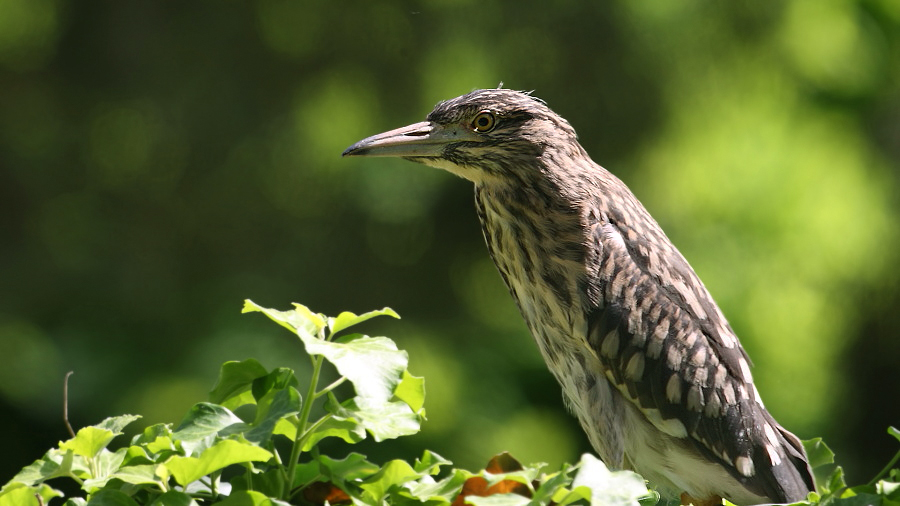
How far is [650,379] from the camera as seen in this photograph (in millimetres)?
2828

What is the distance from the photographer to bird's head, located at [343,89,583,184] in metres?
2.79

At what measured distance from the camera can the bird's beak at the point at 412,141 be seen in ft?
8.73

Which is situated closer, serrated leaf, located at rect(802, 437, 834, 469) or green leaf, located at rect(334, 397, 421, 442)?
green leaf, located at rect(334, 397, 421, 442)

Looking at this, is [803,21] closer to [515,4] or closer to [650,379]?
[515,4]

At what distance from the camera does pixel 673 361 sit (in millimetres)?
2869

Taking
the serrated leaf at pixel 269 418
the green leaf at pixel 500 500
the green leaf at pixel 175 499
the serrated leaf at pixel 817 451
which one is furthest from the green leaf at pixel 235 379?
the serrated leaf at pixel 817 451

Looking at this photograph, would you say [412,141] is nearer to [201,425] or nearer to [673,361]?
[673,361]

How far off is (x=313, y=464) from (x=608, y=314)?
4.81 feet

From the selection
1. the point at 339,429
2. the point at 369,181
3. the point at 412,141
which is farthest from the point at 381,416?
the point at 369,181

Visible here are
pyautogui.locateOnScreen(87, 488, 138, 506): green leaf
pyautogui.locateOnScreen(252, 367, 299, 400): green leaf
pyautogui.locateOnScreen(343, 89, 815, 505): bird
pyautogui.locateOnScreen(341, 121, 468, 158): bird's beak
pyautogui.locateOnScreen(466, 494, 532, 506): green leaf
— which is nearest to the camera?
pyautogui.locateOnScreen(466, 494, 532, 506): green leaf

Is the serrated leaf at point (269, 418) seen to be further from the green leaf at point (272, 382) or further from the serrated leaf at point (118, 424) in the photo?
the serrated leaf at point (118, 424)

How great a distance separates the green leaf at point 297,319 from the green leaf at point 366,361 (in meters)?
0.03

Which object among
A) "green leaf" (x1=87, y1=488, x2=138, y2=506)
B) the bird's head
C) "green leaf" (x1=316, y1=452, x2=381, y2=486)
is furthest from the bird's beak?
"green leaf" (x1=87, y1=488, x2=138, y2=506)

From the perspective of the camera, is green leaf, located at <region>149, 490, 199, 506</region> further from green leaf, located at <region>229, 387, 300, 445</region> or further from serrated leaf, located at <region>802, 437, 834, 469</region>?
serrated leaf, located at <region>802, 437, 834, 469</region>
